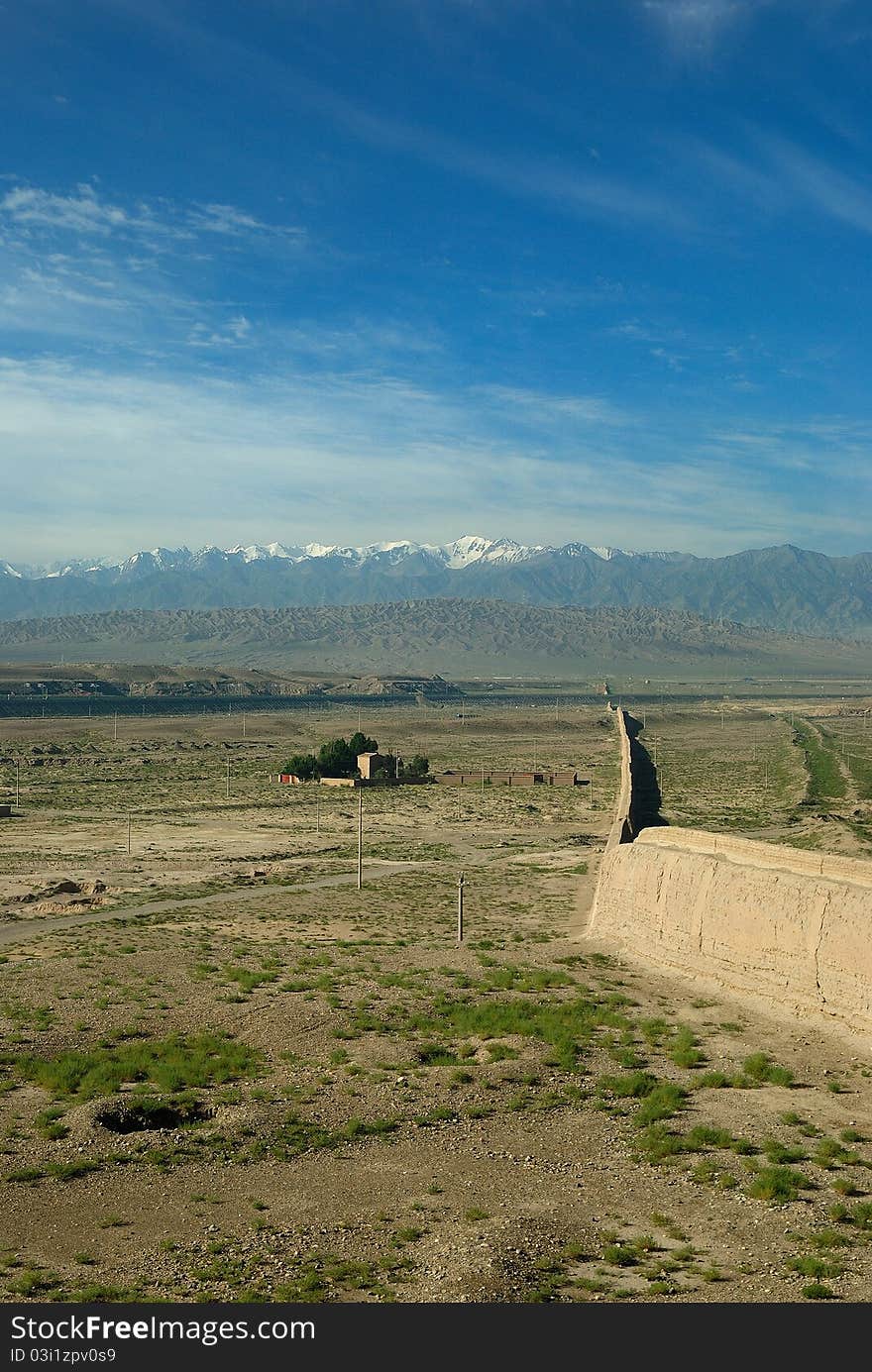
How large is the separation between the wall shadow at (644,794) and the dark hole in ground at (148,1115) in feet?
93.3

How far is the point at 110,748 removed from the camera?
117 metres

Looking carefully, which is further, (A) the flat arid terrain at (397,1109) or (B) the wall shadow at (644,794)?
(B) the wall shadow at (644,794)

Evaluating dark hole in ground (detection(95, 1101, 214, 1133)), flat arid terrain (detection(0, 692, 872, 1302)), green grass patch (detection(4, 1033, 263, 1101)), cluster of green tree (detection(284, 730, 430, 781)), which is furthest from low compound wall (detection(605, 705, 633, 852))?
dark hole in ground (detection(95, 1101, 214, 1133))

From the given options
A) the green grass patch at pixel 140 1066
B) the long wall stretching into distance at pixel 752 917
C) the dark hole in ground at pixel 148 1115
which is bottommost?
the green grass patch at pixel 140 1066

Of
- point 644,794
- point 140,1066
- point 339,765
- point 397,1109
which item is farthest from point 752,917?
point 339,765

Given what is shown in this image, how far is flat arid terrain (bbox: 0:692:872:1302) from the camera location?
40.9ft

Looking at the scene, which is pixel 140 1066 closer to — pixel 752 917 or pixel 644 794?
pixel 752 917

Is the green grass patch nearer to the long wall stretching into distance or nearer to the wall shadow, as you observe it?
the long wall stretching into distance

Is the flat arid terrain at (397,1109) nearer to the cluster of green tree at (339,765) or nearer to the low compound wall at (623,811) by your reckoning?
the low compound wall at (623,811)

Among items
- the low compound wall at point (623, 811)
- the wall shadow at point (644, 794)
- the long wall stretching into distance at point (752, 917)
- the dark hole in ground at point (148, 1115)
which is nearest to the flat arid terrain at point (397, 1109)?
the dark hole in ground at point (148, 1115)

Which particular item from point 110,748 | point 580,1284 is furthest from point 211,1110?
point 110,748

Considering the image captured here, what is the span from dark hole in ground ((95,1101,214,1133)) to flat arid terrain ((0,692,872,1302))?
5 cm

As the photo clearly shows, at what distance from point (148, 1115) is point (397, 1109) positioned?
3.71 meters

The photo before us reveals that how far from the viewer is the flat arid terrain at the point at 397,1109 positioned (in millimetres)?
12477
